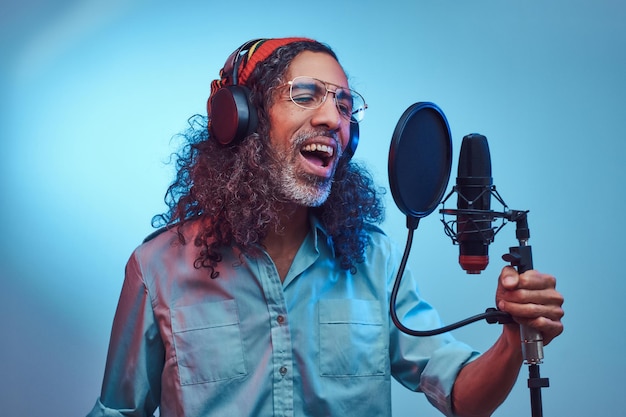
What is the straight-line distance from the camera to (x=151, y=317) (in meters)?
1.78

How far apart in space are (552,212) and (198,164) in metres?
1.20

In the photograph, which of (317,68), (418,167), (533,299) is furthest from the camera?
(317,68)

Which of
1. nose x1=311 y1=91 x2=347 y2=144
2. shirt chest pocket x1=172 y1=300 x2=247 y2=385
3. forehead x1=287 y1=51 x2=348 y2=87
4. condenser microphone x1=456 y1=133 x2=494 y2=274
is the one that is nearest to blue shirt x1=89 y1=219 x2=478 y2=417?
shirt chest pocket x1=172 y1=300 x2=247 y2=385

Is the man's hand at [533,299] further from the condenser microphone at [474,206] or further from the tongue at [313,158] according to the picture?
the tongue at [313,158]

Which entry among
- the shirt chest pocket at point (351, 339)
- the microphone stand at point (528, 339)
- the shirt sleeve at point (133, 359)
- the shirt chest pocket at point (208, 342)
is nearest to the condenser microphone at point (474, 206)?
the microphone stand at point (528, 339)

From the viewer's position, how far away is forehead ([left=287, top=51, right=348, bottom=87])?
5.89 ft

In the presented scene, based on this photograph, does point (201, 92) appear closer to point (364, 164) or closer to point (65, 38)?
point (65, 38)

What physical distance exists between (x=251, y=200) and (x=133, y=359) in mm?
475

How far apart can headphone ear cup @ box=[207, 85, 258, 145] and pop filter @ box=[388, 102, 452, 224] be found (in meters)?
0.54

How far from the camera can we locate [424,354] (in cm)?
172

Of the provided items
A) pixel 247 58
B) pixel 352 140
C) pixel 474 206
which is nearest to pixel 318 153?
pixel 352 140

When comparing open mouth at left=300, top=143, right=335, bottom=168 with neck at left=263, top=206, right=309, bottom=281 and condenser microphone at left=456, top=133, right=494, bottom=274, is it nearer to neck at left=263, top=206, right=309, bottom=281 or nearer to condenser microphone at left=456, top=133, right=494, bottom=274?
neck at left=263, top=206, right=309, bottom=281

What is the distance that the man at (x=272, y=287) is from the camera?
170cm

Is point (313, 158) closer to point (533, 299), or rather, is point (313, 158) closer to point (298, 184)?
point (298, 184)
